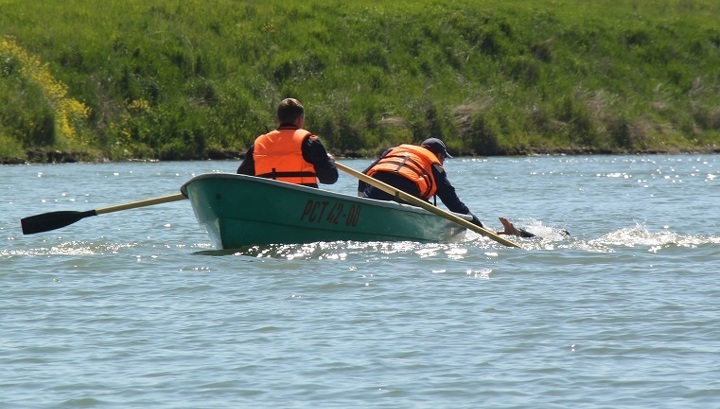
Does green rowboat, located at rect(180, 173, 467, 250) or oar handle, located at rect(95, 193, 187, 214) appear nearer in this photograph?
green rowboat, located at rect(180, 173, 467, 250)

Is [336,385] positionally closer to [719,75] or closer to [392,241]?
[392,241]

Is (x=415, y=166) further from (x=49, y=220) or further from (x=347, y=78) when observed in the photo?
(x=347, y=78)

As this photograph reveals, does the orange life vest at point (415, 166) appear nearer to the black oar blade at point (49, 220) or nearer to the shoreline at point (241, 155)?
the black oar blade at point (49, 220)

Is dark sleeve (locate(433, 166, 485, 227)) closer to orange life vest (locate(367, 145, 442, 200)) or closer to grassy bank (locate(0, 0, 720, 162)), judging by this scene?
orange life vest (locate(367, 145, 442, 200))

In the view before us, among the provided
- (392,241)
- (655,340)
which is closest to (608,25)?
(392,241)

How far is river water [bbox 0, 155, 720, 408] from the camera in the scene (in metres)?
7.06

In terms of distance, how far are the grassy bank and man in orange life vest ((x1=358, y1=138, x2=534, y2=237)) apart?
818 inches

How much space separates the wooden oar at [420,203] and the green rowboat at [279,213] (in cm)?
9

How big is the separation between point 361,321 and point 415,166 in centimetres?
447

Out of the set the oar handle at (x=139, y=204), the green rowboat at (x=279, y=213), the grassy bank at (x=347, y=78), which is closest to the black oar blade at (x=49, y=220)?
the oar handle at (x=139, y=204)

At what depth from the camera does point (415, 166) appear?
1320 cm

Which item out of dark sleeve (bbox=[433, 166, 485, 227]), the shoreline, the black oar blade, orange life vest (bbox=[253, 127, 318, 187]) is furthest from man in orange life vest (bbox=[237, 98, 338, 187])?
the shoreline

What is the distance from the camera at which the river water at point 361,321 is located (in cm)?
706

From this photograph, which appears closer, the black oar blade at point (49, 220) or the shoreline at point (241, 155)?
the black oar blade at point (49, 220)
